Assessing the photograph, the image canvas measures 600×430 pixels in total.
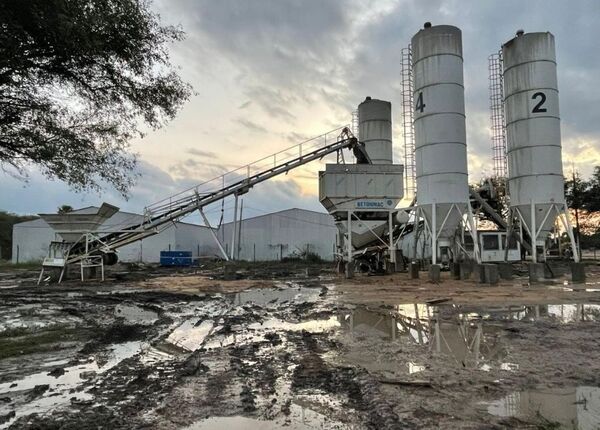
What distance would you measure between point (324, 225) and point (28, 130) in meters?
49.6

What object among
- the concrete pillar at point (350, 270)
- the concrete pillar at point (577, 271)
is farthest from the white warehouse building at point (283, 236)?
the concrete pillar at point (577, 271)

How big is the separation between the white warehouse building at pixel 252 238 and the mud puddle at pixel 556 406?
159 ft

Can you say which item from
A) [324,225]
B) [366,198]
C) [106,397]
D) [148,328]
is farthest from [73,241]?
[324,225]

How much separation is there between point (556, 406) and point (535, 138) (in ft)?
73.9

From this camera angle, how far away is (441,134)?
83.2 feet

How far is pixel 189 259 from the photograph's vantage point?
155 ft

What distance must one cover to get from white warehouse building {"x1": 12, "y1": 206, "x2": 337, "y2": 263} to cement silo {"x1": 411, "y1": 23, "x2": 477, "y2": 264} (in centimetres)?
2921

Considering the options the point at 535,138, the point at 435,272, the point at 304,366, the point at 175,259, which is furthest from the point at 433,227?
the point at 175,259

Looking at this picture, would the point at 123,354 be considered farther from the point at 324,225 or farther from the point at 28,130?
the point at 324,225

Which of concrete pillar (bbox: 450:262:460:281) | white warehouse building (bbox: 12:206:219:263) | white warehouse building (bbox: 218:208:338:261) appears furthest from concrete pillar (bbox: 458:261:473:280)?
white warehouse building (bbox: 12:206:219:263)

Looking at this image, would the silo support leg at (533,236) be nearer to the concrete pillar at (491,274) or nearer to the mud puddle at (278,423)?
the concrete pillar at (491,274)

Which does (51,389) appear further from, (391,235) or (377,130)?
(377,130)

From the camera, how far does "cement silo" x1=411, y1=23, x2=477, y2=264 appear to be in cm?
2523


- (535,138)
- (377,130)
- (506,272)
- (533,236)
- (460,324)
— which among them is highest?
(377,130)
